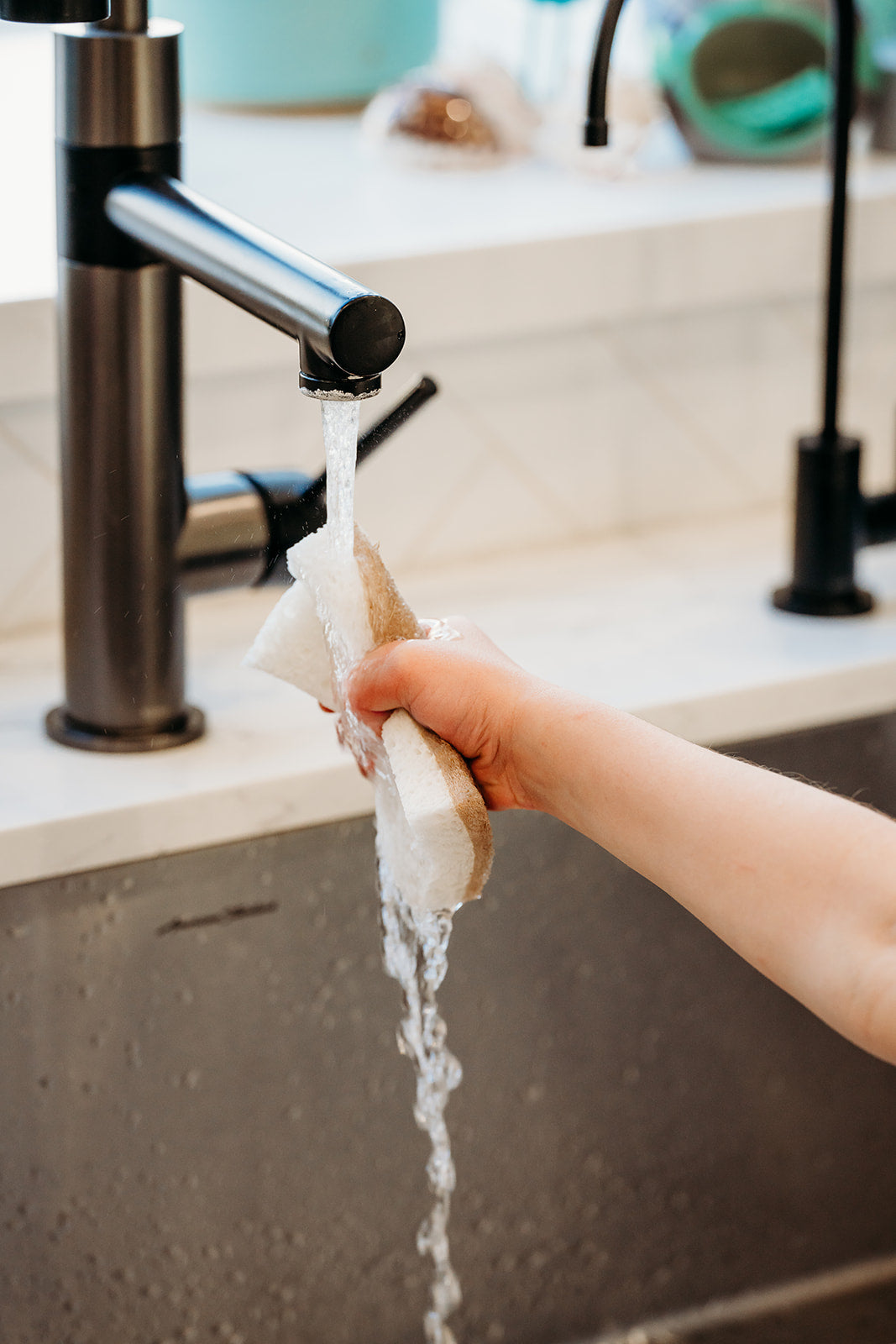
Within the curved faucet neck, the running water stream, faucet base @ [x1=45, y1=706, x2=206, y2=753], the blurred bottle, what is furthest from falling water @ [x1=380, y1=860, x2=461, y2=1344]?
the blurred bottle

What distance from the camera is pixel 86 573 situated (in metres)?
0.68

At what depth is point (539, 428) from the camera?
0.95 meters

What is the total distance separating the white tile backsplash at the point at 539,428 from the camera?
0.81 metres

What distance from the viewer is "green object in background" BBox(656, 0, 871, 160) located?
102cm

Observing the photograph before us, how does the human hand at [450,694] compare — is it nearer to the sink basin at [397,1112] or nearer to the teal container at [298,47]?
the sink basin at [397,1112]

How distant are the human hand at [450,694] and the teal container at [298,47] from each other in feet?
2.28

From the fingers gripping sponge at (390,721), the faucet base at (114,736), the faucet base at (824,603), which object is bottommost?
the faucet base at (114,736)

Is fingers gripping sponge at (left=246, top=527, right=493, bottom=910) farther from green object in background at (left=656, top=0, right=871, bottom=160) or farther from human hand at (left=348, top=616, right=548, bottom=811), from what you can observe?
green object in background at (left=656, top=0, right=871, bottom=160)

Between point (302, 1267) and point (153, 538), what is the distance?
37 centimetres

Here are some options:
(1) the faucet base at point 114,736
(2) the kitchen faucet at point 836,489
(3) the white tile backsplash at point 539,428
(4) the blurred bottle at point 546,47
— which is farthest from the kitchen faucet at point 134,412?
(4) the blurred bottle at point 546,47

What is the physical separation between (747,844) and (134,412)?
1.04ft

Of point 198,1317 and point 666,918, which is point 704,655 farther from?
point 198,1317

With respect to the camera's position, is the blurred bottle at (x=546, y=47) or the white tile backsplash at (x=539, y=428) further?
the blurred bottle at (x=546, y=47)

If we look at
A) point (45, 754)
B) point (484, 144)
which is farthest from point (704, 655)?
point (484, 144)
